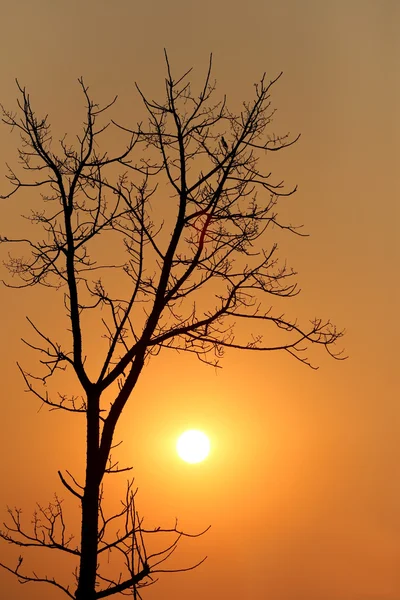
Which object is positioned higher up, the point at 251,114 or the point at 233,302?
the point at 251,114

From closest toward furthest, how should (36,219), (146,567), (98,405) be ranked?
1. (146,567)
2. (98,405)
3. (36,219)

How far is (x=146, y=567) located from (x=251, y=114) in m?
2.66

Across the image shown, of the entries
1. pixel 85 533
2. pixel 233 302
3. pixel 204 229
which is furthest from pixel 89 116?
pixel 85 533

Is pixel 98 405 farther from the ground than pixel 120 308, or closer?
closer

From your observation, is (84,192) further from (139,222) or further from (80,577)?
(80,577)

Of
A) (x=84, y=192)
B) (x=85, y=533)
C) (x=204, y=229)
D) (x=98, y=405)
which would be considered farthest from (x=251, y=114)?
(x=85, y=533)

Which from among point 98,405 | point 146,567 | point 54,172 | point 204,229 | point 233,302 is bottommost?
point 146,567

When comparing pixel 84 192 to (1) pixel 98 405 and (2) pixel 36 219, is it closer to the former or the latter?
(2) pixel 36 219

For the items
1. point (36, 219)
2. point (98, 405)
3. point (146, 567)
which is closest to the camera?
point (146, 567)

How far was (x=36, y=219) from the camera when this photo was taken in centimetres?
570

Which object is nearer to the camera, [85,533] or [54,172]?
[85,533]

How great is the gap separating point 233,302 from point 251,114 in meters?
1.13

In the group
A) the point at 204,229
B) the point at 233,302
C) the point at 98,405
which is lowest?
the point at 98,405

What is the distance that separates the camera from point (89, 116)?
18.3 ft
